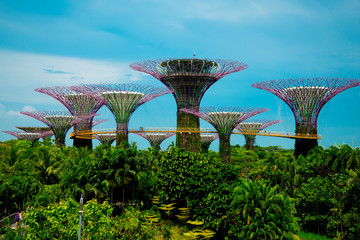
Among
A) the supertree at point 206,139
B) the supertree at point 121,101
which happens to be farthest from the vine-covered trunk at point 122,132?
the supertree at point 206,139

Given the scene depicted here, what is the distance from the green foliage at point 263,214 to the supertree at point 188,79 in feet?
82.8

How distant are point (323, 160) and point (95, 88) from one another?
90.8ft

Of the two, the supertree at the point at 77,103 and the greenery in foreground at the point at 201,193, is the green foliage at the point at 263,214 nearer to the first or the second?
the greenery in foreground at the point at 201,193

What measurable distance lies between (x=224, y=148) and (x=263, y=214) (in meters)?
22.9

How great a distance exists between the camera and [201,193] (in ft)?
75.8

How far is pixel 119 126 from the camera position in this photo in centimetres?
4284

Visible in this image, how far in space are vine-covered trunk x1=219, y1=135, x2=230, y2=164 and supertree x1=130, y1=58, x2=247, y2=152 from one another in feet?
12.7

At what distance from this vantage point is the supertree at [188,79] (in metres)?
43.2

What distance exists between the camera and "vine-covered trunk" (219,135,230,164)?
4066 cm

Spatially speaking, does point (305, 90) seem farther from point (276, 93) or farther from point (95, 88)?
point (95, 88)

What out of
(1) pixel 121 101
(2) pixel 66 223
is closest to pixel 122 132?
(1) pixel 121 101

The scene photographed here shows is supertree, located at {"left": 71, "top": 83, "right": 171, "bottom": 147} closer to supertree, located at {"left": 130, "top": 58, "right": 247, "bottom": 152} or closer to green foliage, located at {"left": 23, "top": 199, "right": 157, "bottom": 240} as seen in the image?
supertree, located at {"left": 130, "top": 58, "right": 247, "bottom": 152}

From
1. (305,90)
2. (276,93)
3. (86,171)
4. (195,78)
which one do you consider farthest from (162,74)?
(86,171)

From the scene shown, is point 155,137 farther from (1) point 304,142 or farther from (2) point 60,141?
(1) point 304,142
